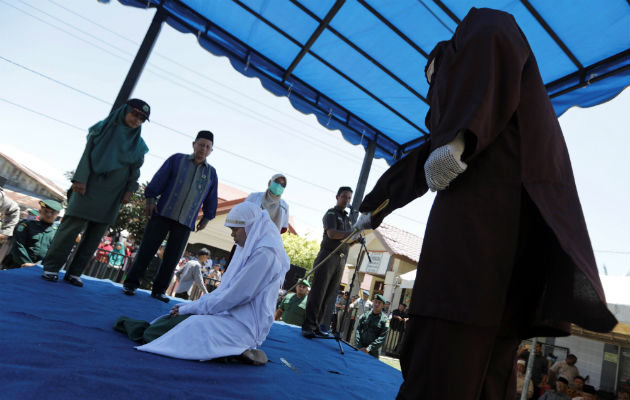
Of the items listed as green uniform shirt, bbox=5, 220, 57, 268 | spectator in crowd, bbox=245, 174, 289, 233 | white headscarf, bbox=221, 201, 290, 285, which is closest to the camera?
white headscarf, bbox=221, 201, 290, 285

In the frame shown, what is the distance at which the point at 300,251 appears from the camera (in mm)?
24469

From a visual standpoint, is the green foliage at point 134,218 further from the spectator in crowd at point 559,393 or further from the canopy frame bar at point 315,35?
the spectator in crowd at point 559,393

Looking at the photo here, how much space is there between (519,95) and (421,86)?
424cm

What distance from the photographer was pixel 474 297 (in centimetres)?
111

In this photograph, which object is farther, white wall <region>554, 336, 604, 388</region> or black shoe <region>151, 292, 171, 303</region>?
white wall <region>554, 336, 604, 388</region>

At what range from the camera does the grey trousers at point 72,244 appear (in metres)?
3.62

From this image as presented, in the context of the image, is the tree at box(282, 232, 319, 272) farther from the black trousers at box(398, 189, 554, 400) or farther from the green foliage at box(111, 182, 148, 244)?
the black trousers at box(398, 189, 554, 400)

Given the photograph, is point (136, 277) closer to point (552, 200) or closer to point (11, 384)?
point (11, 384)

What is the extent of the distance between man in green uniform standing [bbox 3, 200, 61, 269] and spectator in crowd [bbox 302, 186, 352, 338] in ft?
10.6

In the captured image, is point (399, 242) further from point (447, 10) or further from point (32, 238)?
point (32, 238)

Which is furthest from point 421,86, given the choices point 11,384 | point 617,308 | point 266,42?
point 11,384

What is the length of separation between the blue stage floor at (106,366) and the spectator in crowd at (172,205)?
29.1 inches

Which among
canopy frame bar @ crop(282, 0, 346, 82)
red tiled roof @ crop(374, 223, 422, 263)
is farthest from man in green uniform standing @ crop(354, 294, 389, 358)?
red tiled roof @ crop(374, 223, 422, 263)

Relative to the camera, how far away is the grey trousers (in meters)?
3.62
